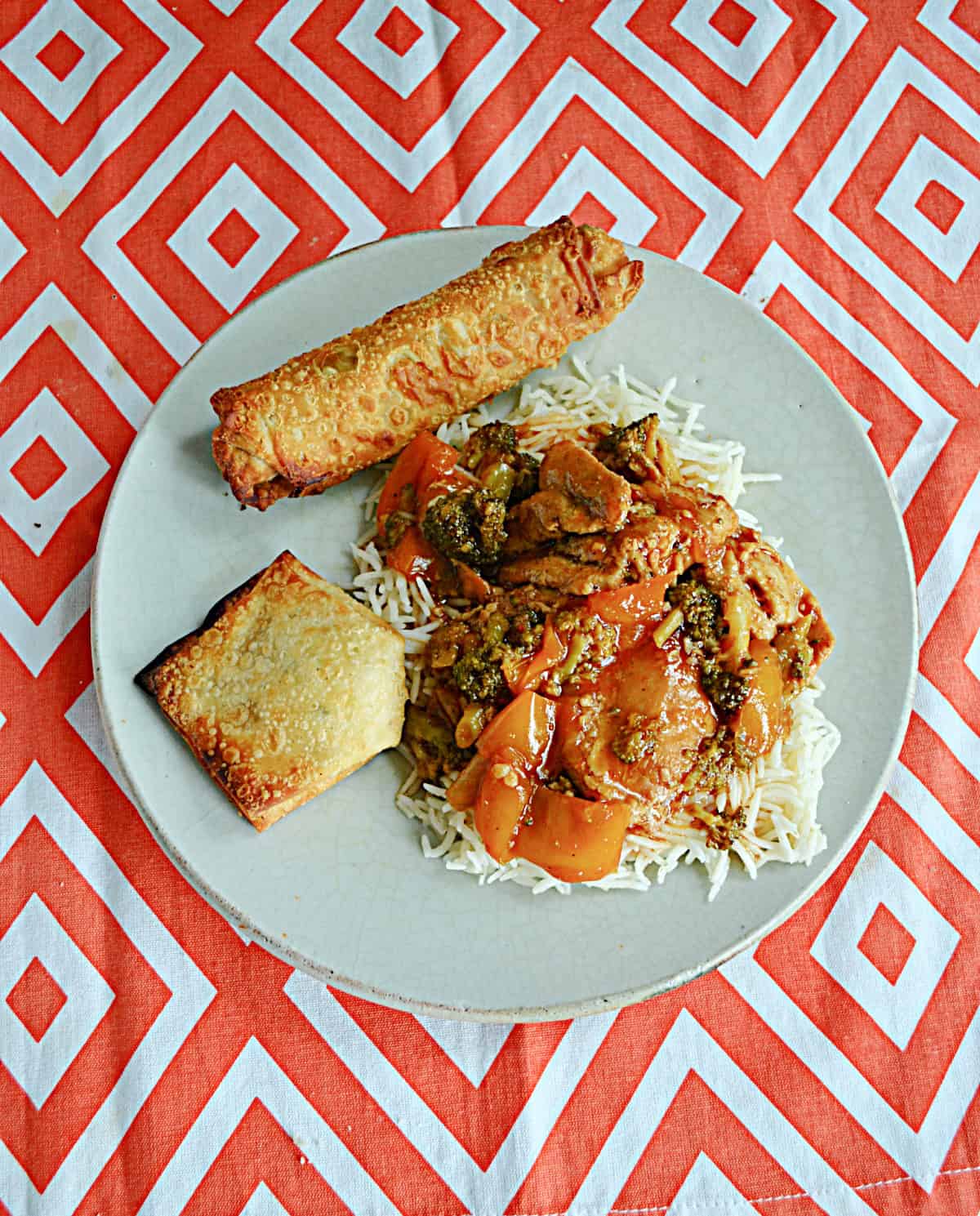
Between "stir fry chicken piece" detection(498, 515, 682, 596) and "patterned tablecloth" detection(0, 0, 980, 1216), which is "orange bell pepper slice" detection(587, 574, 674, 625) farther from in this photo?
"patterned tablecloth" detection(0, 0, 980, 1216)

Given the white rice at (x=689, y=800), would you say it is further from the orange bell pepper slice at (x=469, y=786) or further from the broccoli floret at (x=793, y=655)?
the broccoli floret at (x=793, y=655)

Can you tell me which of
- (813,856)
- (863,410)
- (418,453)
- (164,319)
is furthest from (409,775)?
(863,410)

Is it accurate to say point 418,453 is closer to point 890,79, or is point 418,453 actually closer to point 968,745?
point 968,745

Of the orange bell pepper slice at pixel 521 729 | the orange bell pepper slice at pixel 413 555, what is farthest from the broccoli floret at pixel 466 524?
the orange bell pepper slice at pixel 521 729

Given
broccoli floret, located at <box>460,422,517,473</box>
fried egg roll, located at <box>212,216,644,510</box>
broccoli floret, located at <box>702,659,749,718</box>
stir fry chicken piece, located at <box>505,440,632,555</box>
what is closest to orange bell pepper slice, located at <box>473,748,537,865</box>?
broccoli floret, located at <box>702,659,749,718</box>

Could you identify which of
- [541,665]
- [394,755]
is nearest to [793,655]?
[541,665]

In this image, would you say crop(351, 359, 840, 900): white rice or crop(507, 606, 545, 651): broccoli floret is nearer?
crop(507, 606, 545, 651): broccoli floret
